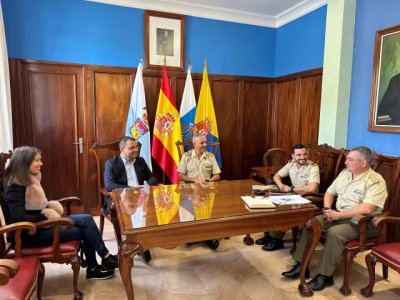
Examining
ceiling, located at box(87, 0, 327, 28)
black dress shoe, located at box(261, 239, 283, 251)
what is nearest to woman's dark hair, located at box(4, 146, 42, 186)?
black dress shoe, located at box(261, 239, 283, 251)

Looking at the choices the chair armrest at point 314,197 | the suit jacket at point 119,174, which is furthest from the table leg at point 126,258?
the chair armrest at point 314,197

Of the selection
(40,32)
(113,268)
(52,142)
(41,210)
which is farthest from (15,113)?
(113,268)

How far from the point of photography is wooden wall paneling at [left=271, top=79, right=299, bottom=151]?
12.8ft

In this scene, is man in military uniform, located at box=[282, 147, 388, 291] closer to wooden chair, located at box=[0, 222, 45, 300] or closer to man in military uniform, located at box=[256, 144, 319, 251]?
man in military uniform, located at box=[256, 144, 319, 251]

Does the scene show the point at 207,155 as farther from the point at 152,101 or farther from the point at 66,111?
the point at 66,111

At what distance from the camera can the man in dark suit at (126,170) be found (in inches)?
105

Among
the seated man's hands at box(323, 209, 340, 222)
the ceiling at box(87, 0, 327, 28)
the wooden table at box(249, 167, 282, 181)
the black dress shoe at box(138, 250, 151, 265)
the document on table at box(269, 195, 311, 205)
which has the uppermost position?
the ceiling at box(87, 0, 327, 28)

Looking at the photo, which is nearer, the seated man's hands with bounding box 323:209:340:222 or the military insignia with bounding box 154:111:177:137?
the seated man's hands with bounding box 323:209:340:222

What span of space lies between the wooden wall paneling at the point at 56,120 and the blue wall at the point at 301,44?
277 cm

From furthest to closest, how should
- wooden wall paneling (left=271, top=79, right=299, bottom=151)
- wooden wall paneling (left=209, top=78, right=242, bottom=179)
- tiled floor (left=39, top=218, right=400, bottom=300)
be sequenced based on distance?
wooden wall paneling (left=209, top=78, right=242, bottom=179) → wooden wall paneling (left=271, top=79, right=299, bottom=151) → tiled floor (left=39, top=218, right=400, bottom=300)

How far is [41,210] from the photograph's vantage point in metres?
1.95

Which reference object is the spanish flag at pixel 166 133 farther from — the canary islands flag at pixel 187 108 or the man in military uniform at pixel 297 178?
the man in military uniform at pixel 297 178

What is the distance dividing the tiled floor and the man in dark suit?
32 centimetres

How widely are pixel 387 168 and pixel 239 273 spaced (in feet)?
5.55
